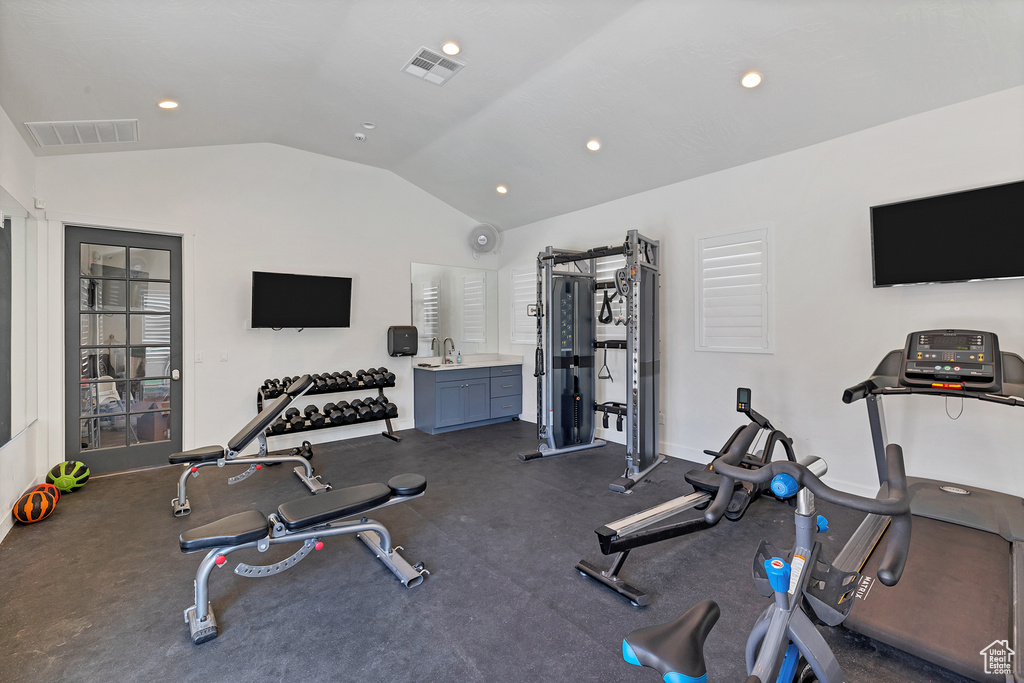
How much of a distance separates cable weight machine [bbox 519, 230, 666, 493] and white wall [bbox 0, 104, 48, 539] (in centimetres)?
389

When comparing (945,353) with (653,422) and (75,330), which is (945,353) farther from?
(75,330)

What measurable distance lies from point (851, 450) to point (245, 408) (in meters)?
5.79

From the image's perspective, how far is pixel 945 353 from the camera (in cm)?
257

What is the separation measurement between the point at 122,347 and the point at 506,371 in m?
4.27

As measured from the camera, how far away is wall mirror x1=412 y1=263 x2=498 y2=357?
6184 mm

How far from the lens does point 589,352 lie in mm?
5168

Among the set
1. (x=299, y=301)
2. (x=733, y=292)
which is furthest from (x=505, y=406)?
(x=733, y=292)

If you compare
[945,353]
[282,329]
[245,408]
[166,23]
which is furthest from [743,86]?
Result: [245,408]

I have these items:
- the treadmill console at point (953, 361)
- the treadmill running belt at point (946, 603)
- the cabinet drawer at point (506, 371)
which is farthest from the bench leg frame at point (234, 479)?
the treadmill console at point (953, 361)

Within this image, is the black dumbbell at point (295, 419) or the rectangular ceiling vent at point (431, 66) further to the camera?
the black dumbbell at point (295, 419)

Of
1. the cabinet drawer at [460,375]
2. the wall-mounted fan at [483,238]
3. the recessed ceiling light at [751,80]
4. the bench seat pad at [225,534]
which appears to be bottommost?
the bench seat pad at [225,534]

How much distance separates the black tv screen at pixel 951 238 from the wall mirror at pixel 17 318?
616cm

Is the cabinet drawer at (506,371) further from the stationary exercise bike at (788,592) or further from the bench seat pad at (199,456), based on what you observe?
the stationary exercise bike at (788,592)

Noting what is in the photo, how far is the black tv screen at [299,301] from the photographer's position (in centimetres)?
477
